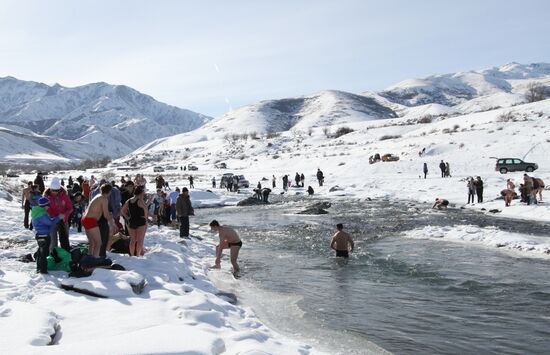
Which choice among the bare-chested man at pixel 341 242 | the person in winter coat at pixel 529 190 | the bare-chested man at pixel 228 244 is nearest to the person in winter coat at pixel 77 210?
the bare-chested man at pixel 228 244

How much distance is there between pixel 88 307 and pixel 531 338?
6.69 metres

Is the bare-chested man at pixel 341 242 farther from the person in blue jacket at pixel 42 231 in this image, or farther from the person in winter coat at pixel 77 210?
the person in winter coat at pixel 77 210

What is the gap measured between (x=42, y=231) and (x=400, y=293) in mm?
7161

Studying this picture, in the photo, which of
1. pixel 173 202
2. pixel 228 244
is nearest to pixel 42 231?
pixel 228 244

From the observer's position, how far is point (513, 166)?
39.0 meters

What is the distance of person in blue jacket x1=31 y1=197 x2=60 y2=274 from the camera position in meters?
9.37

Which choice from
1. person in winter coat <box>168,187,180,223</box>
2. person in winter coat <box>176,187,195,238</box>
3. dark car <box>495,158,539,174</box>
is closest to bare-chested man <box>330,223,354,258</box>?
person in winter coat <box>176,187,195,238</box>

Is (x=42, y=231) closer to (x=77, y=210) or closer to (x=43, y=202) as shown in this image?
(x=43, y=202)

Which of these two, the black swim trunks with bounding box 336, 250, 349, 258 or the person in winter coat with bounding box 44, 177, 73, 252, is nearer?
the person in winter coat with bounding box 44, 177, 73, 252

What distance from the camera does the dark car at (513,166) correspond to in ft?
126

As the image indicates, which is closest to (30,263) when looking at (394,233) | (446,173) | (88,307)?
(88,307)

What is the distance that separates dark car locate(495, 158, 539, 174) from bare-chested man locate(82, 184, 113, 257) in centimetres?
3565

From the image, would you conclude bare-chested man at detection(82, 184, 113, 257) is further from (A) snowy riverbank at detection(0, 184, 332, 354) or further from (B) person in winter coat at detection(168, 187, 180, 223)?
(B) person in winter coat at detection(168, 187, 180, 223)

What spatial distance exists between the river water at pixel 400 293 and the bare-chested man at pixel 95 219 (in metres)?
3.29
